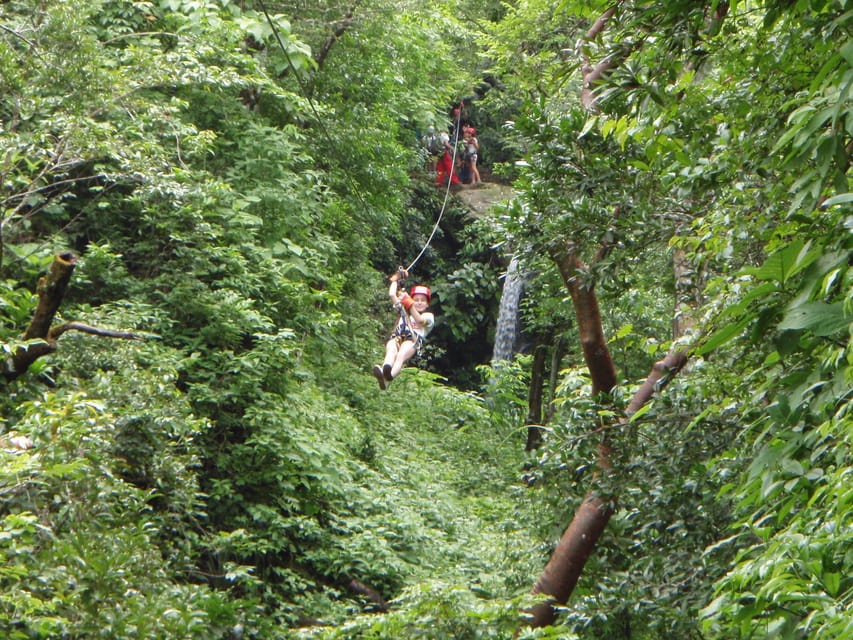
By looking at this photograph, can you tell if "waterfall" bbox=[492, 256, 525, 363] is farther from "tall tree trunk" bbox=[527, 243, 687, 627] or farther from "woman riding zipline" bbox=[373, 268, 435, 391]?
"tall tree trunk" bbox=[527, 243, 687, 627]

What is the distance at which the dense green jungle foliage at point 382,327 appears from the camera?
10.4 ft

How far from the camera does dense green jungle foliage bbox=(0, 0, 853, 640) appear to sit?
3172 millimetres

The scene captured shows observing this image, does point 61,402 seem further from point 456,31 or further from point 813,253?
point 456,31

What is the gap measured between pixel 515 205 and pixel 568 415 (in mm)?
1531

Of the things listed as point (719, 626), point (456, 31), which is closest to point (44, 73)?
point (719, 626)

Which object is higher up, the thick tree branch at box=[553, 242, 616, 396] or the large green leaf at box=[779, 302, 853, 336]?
the thick tree branch at box=[553, 242, 616, 396]

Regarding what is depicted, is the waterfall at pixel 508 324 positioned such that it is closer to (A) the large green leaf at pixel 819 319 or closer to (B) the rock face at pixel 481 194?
(B) the rock face at pixel 481 194

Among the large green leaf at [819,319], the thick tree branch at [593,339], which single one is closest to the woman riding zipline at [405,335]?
the thick tree branch at [593,339]

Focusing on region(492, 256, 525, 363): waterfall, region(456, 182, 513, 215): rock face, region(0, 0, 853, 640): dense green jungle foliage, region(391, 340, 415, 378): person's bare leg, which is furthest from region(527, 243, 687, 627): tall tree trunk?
region(456, 182, 513, 215): rock face

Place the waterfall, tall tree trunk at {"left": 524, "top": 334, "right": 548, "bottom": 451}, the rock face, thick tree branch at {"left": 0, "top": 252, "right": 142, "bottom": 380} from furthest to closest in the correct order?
1. the rock face
2. the waterfall
3. tall tree trunk at {"left": 524, "top": 334, "right": 548, "bottom": 451}
4. thick tree branch at {"left": 0, "top": 252, "right": 142, "bottom": 380}

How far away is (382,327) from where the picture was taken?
16781 mm

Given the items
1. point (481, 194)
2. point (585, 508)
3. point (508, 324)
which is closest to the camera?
point (585, 508)

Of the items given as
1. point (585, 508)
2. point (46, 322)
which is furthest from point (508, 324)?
point (46, 322)

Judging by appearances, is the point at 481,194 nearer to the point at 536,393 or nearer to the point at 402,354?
the point at 536,393
